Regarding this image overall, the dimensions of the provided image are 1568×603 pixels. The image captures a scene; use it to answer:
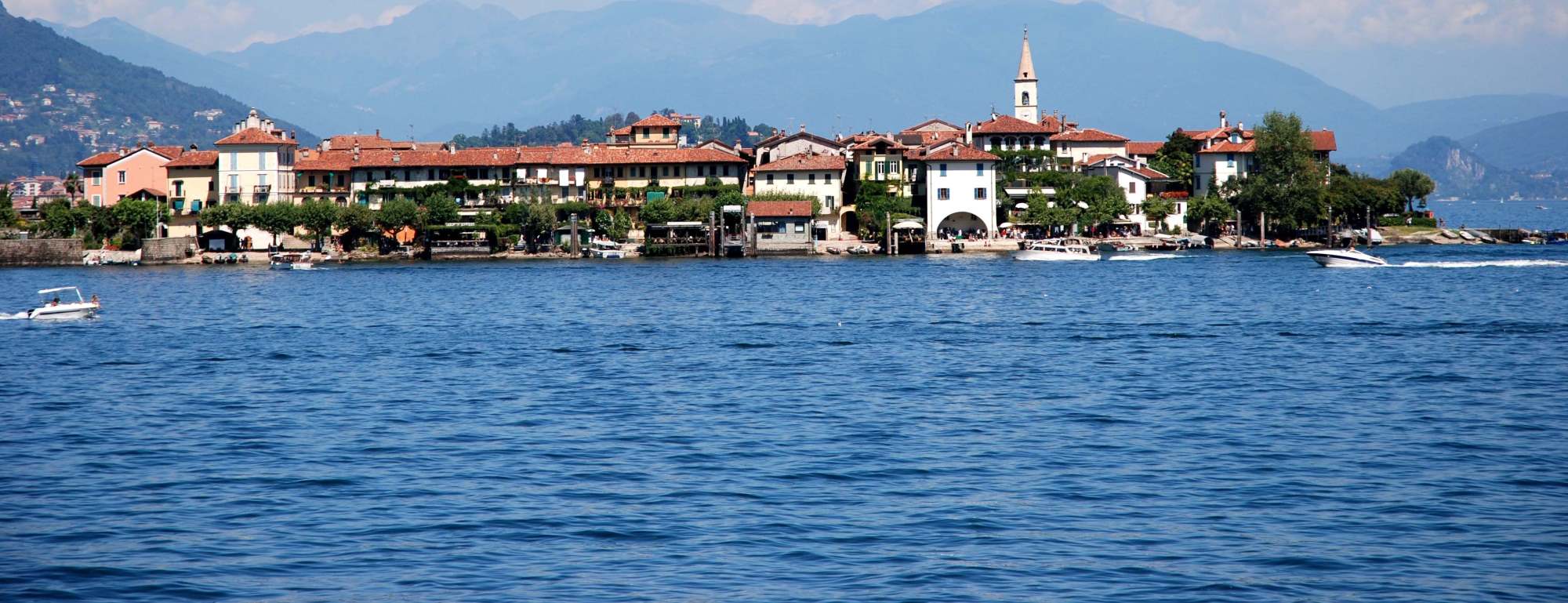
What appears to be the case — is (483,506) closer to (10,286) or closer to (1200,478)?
(1200,478)

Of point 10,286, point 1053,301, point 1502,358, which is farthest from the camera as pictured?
point 10,286

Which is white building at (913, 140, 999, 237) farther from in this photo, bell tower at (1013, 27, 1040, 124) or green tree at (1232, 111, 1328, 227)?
bell tower at (1013, 27, 1040, 124)

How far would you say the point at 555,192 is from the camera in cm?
10150

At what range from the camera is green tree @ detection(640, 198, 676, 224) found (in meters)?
97.4

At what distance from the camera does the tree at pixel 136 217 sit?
98.8 meters

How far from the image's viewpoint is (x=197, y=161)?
104m

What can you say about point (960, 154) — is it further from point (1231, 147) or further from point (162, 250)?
point (162, 250)

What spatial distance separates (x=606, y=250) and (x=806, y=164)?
14.5 metres

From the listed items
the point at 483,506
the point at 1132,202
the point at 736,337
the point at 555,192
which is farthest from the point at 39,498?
the point at 1132,202

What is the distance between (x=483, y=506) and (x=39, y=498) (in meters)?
6.14

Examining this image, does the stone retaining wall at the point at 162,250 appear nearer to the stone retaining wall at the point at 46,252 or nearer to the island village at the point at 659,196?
the island village at the point at 659,196

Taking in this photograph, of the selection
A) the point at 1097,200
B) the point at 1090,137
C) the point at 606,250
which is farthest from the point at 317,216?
the point at 1090,137

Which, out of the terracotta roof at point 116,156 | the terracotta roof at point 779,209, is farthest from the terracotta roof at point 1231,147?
the terracotta roof at point 116,156

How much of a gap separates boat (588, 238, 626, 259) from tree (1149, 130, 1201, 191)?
1555 inches
